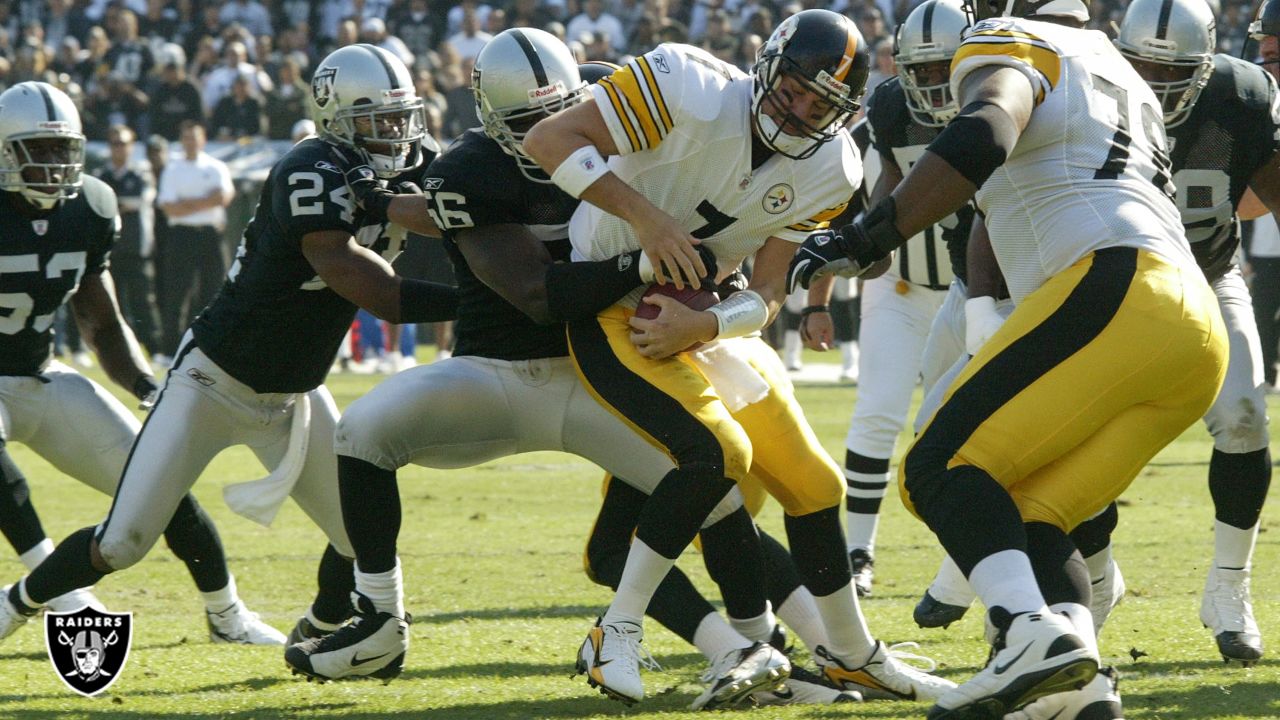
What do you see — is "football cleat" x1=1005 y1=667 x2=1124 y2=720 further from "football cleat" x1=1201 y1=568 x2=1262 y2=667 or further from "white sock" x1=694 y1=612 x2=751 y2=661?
"football cleat" x1=1201 y1=568 x2=1262 y2=667

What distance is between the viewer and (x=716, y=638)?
400cm

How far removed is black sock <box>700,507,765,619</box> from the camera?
13.4 ft

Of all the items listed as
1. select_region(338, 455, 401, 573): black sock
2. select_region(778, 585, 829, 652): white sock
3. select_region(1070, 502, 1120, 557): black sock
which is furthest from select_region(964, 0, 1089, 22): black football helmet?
select_region(338, 455, 401, 573): black sock

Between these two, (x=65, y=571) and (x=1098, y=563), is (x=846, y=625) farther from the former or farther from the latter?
(x=65, y=571)

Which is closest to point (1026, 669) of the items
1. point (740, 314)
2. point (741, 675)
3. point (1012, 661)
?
point (1012, 661)

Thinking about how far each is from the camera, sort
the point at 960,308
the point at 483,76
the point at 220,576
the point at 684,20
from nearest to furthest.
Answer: the point at 483,76 → the point at 220,576 → the point at 960,308 → the point at 684,20

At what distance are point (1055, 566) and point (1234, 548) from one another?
1.50 meters

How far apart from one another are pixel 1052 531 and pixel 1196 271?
0.63 m

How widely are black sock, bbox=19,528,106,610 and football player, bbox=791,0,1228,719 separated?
2316 mm

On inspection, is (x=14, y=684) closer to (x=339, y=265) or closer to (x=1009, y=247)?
(x=339, y=265)

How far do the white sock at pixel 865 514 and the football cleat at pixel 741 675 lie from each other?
2.04 meters

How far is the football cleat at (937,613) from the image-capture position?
4.84m

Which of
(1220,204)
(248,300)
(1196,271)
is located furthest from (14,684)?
(1220,204)

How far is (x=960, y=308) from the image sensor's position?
223 inches
